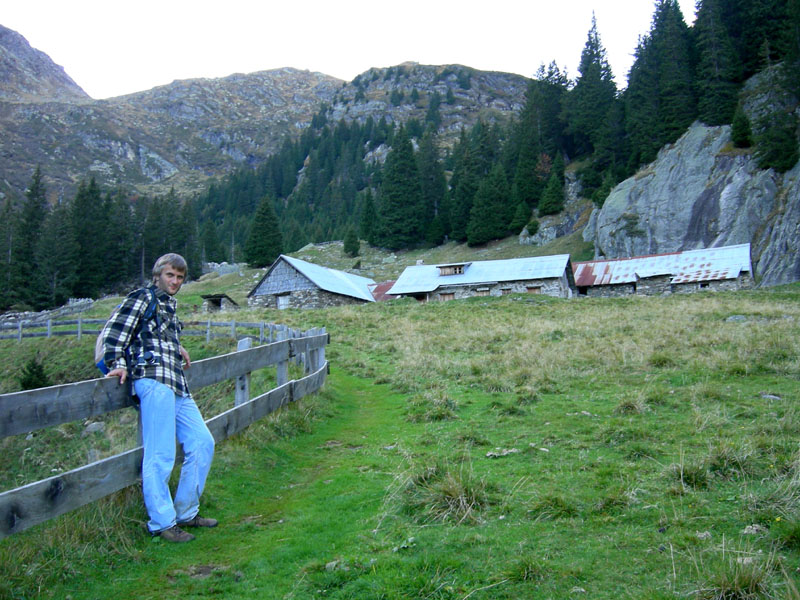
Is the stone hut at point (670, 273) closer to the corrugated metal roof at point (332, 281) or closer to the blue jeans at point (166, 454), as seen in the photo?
the corrugated metal roof at point (332, 281)

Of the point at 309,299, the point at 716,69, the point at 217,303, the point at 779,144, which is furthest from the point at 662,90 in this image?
the point at 217,303

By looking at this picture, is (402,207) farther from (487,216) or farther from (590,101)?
(590,101)

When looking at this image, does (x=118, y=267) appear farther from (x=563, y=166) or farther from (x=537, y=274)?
(x=563, y=166)

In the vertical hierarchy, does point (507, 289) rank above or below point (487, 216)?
below

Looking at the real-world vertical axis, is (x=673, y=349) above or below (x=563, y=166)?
below

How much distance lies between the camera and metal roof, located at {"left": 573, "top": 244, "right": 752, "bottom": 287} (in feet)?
146

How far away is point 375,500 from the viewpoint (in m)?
5.31

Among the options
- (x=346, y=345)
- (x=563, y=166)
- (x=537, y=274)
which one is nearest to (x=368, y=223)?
(x=563, y=166)

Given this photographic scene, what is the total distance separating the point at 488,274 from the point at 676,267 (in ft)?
54.9

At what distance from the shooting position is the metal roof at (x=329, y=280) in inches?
1989

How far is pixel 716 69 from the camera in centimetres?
6044

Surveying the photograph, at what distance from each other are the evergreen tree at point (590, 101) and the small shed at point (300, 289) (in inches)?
1807

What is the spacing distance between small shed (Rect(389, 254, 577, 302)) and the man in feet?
147

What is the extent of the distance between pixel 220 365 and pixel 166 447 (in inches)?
83.4
